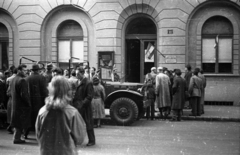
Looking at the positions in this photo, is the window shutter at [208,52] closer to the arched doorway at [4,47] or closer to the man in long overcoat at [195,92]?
the man in long overcoat at [195,92]

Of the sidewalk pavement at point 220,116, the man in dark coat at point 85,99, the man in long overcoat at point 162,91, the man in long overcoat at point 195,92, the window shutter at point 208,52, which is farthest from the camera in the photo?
the window shutter at point 208,52

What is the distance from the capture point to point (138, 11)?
55.8 ft

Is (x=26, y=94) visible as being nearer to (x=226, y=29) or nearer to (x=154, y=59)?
(x=154, y=59)

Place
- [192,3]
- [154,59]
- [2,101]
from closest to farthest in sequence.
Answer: [2,101], [192,3], [154,59]

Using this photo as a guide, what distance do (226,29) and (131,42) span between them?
16.6 ft

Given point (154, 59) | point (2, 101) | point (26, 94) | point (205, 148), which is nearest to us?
point (205, 148)

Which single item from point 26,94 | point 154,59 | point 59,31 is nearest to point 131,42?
point 154,59

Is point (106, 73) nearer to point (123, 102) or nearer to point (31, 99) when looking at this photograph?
point (123, 102)

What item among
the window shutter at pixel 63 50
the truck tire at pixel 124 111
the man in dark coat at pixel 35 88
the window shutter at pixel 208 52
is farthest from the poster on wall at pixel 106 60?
the man in dark coat at pixel 35 88

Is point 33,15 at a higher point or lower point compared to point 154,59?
higher

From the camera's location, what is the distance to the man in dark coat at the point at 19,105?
7.89m

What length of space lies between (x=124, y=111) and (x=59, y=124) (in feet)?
22.9

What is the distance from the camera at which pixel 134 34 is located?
58.0 feet

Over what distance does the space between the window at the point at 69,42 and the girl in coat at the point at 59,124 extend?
14.3 meters
